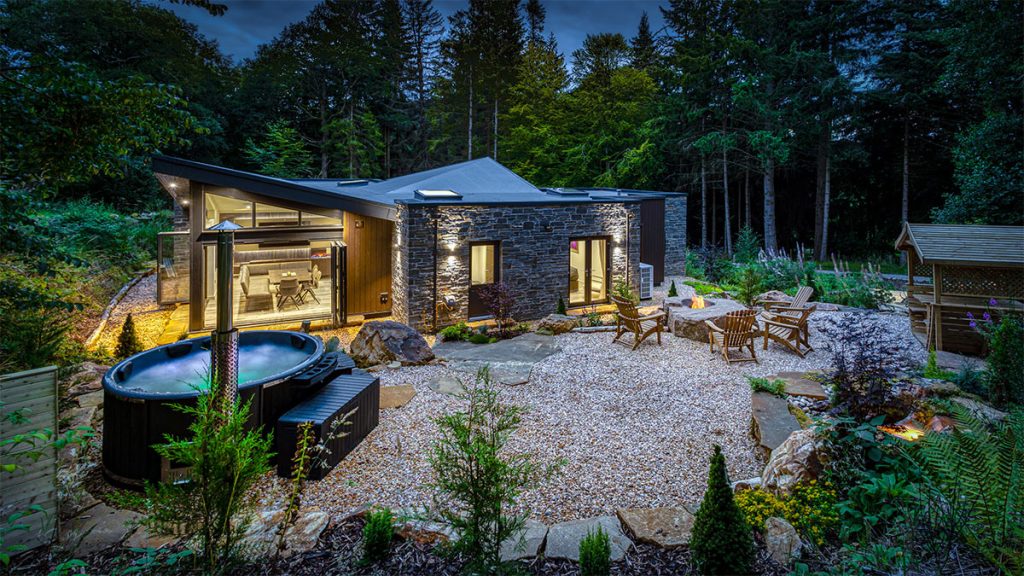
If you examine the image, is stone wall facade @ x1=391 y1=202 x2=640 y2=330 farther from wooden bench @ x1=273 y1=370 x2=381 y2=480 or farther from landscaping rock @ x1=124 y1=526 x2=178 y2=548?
landscaping rock @ x1=124 y1=526 x2=178 y2=548

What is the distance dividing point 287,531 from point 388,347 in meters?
4.16

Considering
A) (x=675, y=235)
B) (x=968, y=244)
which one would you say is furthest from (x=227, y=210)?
(x=675, y=235)

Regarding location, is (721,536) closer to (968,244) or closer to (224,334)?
(224,334)

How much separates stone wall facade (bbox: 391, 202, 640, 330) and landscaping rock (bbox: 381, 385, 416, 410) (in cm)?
320

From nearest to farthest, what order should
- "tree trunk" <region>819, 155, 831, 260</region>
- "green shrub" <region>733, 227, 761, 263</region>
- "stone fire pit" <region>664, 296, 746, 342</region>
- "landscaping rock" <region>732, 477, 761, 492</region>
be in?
"landscaping rock" <region>732, 477, 761, 492</region>
"stone fire pit" <region>664, 296, 746, 342</region>
"green shrub" <region>733, 227, 761, 263</region>
"tree trunk" <region>819, 155, 831, 260</region>

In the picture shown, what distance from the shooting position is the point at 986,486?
2.53 meters

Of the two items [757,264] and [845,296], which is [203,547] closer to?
[845,296]

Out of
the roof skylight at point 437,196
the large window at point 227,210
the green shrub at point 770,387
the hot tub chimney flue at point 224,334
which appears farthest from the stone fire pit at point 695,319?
the large window at point 227,210

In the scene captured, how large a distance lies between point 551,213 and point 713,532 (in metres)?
8.27

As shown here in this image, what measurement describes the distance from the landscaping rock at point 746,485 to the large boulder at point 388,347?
4667 millimetres

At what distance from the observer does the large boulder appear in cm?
734

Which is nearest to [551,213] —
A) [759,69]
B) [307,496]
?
[307,496]

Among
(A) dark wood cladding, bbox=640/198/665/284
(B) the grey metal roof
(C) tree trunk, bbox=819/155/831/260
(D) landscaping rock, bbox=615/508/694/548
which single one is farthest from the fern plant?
(C) tree trunk, bbox=819/155/831/260

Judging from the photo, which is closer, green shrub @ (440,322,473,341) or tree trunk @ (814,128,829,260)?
green shrub @ (440,322,473,341)
